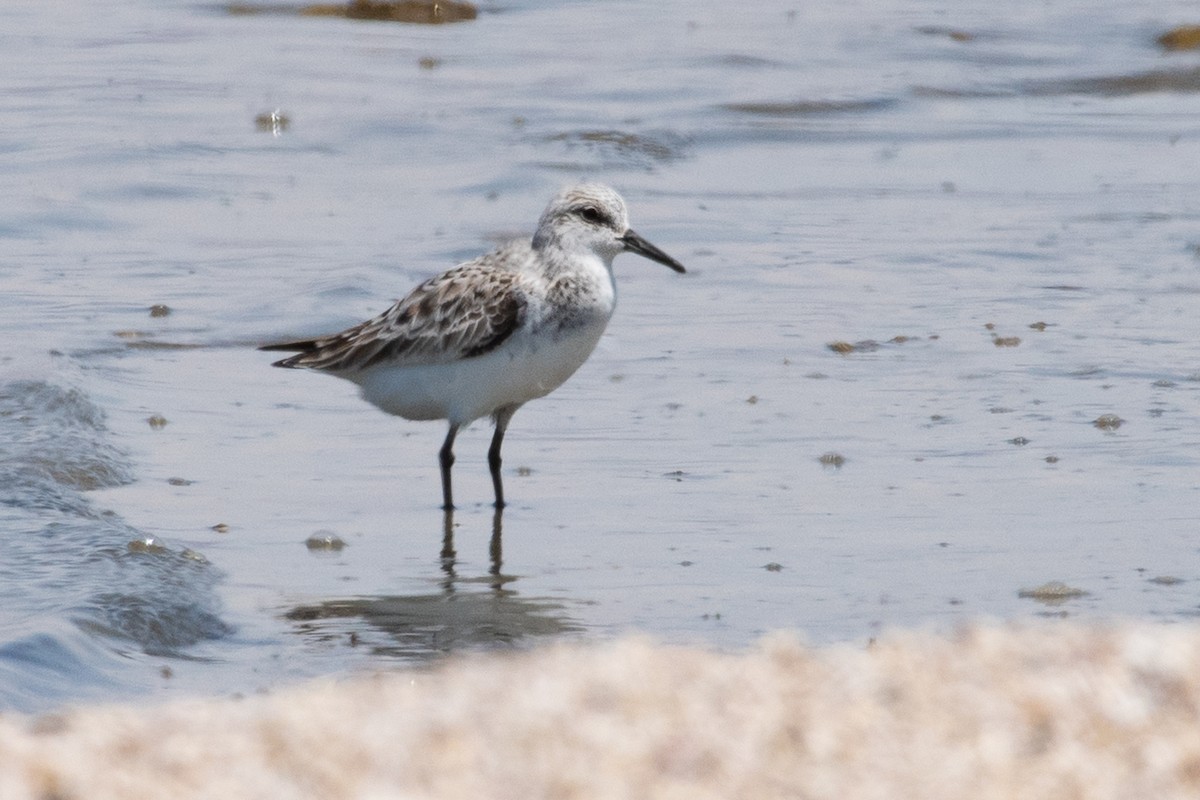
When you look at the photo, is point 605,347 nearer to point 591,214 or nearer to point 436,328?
point 591,214

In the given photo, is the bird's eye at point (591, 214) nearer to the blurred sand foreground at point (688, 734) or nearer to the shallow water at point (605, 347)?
the shallow water at point (605, 347)

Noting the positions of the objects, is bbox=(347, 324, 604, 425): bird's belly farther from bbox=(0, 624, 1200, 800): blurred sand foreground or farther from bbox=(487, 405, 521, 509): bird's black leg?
bbox=(0, 624, 1200, 800): blurred sand foreground

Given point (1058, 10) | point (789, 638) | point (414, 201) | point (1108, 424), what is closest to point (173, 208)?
point (414, 201)

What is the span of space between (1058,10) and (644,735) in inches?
663

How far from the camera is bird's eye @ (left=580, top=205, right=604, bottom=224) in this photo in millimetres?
7219

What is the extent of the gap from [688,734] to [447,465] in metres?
3.80

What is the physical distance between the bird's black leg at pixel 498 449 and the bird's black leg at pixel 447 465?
14 cm

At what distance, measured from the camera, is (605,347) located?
353 inches

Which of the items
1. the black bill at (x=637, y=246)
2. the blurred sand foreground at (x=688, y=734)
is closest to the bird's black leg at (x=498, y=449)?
the black bill at (x=637, y=246)

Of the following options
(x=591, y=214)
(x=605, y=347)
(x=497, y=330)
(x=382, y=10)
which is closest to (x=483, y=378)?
(x=497, y=330)

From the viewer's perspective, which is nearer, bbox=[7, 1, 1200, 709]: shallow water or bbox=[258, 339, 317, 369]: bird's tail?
bbox=[7, 1, 1200, 709]: shallow water

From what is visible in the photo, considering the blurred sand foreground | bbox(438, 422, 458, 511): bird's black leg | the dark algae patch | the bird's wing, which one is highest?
the dark algae patch

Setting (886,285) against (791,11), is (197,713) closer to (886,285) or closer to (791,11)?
(886,285)

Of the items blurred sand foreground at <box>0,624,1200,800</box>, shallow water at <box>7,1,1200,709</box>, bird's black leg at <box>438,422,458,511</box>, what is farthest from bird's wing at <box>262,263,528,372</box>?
blurred sand foreground at <box>0,624,1200,800</box>
